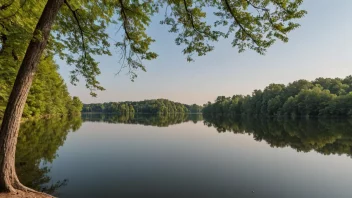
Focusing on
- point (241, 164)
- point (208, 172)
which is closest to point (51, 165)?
point (208, 172)

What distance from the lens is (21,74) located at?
5.23 metres

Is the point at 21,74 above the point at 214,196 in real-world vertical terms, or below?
above

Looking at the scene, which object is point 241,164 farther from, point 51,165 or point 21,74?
point 21,74

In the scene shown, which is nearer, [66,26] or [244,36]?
[244,36]

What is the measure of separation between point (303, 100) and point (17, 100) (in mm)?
75523

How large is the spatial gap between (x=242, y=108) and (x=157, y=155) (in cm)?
9385

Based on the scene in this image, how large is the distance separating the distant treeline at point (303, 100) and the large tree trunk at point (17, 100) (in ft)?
228

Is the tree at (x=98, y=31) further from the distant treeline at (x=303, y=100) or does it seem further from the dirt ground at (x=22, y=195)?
the distant treeline at (x=303, y=100)

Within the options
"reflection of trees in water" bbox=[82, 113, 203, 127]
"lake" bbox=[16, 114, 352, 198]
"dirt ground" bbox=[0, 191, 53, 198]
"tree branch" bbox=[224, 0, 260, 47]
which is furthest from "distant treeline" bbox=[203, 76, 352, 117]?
"dirt ground" bbox=[0, 191, 53, 198]

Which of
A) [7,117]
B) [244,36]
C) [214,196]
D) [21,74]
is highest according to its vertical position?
[244,36]

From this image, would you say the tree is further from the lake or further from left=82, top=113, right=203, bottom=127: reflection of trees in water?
left=82, top=113, right=203, bottom=127: reflection of trees in water

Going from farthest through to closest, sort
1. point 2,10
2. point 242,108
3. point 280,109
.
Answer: point 242,108, point 280,109, point 2,10

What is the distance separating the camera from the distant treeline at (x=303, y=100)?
60406 millimetres

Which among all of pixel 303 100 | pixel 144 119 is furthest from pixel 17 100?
pixel 303 100
